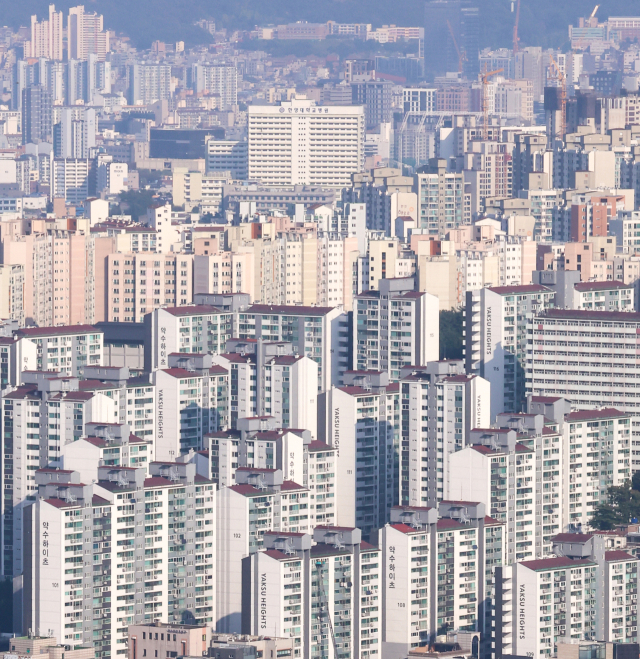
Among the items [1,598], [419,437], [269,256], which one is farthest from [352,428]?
[269,256]

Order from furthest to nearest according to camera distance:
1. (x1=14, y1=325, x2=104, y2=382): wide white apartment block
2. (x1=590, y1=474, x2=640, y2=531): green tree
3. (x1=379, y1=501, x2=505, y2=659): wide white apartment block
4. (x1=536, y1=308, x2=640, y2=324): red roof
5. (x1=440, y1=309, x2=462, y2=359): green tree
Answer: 1. (x1=440, y1=309, x2=462, y2=359): green tree
2. (x1=536, y1=308, x2=640, y2=324): red roof
3. (x1=14, y1=325, x2=104, y2=382): wide white apartment block
4. (x1=590, y1=474, x2=640, y2=531): green tree
5. (x1=379, y1=501, x2=505, y2=659): wide white apartment block

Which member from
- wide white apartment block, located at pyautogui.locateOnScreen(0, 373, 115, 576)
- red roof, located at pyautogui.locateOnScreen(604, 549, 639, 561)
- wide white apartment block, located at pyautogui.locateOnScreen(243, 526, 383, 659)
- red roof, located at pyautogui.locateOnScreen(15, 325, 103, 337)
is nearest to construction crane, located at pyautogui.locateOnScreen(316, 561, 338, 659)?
wide white apartment block, located at pyautogui.locateOnScreen(243, 526, 383, 659)

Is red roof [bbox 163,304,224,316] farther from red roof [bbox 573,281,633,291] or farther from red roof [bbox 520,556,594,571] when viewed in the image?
red roof [bbox 520,556,594,571]

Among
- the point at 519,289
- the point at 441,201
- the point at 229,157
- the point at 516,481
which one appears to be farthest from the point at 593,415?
the point at 229,157

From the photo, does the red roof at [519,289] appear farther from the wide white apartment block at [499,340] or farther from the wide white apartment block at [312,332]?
the wide white apartment block at [312,332]

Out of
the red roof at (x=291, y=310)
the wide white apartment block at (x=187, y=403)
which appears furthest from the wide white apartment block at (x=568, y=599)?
the red roof at (x=291, y=310)

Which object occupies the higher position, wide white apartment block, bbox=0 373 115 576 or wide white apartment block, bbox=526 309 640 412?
wide white apartment block, bbox=526 309 640 412

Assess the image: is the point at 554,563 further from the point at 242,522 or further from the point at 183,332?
the point at 183,332
